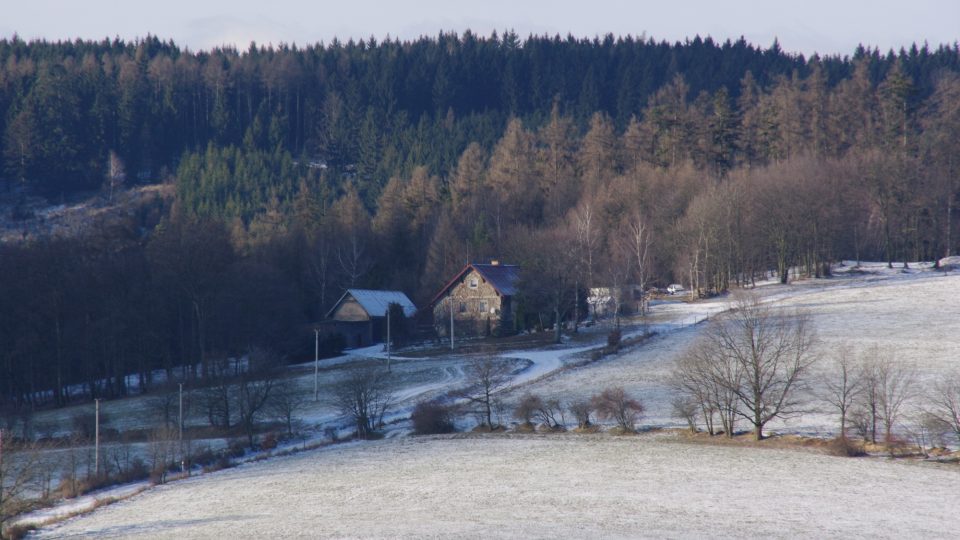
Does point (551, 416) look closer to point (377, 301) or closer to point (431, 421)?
point (431, 421)

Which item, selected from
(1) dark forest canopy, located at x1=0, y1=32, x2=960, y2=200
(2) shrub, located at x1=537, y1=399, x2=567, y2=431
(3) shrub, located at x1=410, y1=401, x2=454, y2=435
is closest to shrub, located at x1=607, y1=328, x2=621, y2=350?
(2) shrub, located at x1=537, y1=399, x2=567, y2=431

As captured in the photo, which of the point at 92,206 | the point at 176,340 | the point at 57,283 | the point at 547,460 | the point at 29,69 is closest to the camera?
the point at 547,460

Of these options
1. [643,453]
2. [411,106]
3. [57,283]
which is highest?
[411,106]

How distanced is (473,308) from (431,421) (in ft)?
111

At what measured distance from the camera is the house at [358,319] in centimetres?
7844

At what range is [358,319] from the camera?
78.7 meters

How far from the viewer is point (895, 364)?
47.9 metres

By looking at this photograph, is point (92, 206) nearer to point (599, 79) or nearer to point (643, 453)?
point (599, 79)

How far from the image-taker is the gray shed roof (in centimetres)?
7900

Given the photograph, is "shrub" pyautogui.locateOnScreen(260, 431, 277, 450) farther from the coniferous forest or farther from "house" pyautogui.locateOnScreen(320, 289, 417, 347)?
"house" pyautogui.locateOnScreen(320, 289, 417, 347)

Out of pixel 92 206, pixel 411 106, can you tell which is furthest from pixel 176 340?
pixel 411 106

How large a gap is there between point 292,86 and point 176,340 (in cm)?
11429

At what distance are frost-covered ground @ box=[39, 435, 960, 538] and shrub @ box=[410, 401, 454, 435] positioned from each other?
192 inches

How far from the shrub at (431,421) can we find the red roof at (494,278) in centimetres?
3084
